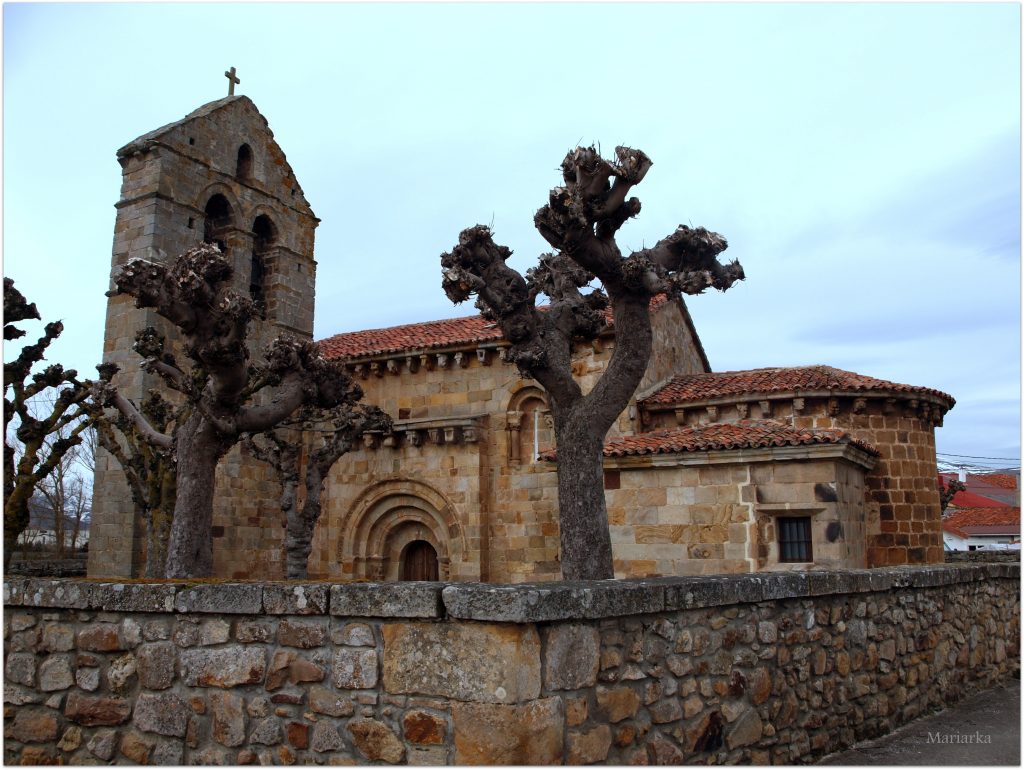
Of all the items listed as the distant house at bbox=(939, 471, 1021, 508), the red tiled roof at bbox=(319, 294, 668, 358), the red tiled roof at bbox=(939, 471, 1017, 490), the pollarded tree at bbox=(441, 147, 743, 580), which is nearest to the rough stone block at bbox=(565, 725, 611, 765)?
the pollarded tree at bbox=(441, 147, 743, 580)

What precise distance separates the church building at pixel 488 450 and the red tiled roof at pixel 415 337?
83 millimetres

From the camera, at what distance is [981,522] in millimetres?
45094

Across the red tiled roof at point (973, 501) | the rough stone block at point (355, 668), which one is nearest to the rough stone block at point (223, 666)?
the rough stone block at point (355, 668)

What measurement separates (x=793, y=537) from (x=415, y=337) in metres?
9.93

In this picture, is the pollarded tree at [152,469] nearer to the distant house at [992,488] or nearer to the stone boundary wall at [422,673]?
the stone boundary wall at [422,673]

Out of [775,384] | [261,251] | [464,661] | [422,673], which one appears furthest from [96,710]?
[261,251]

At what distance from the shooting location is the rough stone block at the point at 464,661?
4.16 meters

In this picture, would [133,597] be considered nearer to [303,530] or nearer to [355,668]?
[355,668]

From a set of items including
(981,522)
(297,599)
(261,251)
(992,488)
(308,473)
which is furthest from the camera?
(992,488)

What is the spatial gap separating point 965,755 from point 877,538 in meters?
10.2

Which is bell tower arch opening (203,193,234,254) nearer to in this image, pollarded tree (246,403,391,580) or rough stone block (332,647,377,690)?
pollarded tree (246,403,391,580)

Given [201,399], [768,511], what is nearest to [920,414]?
[768,511]

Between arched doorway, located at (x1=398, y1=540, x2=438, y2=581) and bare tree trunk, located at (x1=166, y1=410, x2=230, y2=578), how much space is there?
9854 mm

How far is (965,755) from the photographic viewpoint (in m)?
6.12
